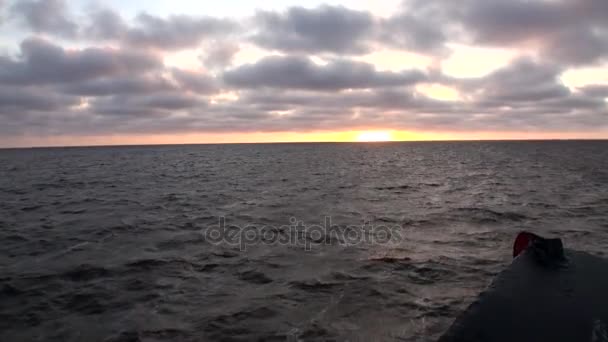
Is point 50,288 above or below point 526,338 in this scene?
below

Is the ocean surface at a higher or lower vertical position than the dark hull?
lower

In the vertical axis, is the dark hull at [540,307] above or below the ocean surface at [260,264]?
above

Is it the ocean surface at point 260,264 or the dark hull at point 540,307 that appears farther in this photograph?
the ocean surface at point 260,264

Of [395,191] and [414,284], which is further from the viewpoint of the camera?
[395,191]

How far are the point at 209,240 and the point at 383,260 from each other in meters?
8.38

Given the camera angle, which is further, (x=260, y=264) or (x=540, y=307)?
(x=260, y=264)

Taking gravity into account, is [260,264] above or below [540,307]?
below

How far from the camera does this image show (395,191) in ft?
124

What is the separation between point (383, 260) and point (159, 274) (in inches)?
327

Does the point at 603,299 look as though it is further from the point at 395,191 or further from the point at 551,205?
the point at 395,191

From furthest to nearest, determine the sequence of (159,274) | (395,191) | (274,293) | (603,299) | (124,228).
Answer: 1. (395,191)
2. (124,228)
3. (159,274)
4. (274,293)
5. (603,299)

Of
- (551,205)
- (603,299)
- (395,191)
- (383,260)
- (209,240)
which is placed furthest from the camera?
(395,191)

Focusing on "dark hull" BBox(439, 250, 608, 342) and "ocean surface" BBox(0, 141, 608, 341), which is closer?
"dark hull" BBox(439, 250, 608, 342)

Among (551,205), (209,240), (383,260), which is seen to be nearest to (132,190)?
(209,240)
